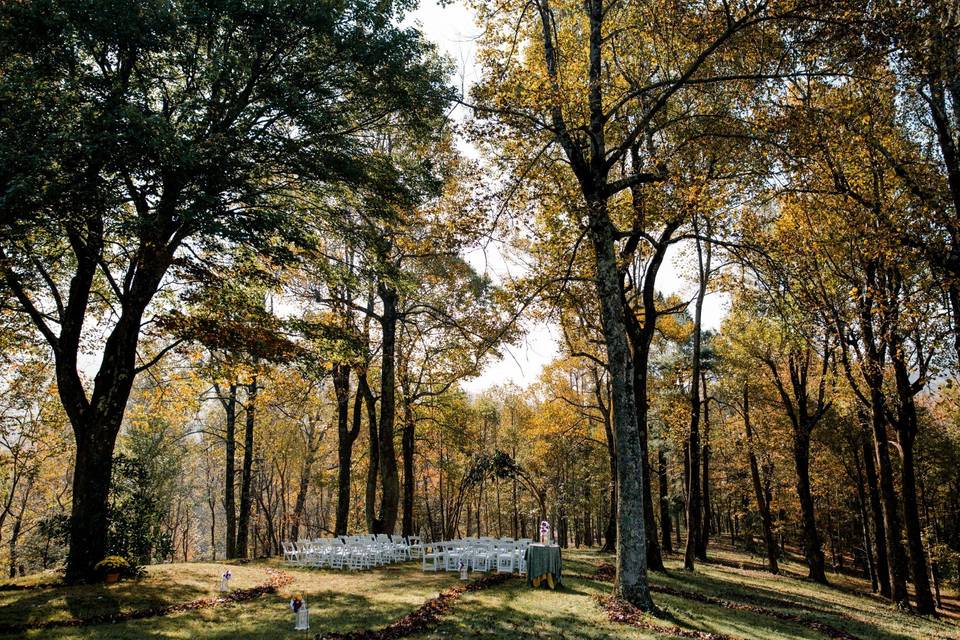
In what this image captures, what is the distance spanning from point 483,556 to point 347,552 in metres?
4.01

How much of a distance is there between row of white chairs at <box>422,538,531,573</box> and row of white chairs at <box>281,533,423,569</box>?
0.80 meters

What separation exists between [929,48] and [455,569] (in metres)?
14.3

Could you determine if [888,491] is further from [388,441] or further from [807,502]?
[388,441]

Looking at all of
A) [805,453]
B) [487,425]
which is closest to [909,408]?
[805,453]

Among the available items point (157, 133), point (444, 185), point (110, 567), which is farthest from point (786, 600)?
point (157, 133)

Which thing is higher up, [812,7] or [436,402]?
[812,7]

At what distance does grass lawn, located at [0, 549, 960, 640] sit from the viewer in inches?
305

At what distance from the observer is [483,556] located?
13414mm

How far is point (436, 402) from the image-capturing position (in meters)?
22.8

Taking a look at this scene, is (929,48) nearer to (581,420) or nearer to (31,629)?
(31,629)

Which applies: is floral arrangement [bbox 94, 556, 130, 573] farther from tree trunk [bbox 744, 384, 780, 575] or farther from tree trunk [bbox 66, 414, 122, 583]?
tree trunk [bbox 744, 384, 780, 575]

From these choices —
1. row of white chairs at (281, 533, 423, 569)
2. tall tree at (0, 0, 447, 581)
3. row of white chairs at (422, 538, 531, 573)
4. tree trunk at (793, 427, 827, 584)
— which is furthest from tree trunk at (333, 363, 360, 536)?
tree trunk at (793, 427, 827, 584)

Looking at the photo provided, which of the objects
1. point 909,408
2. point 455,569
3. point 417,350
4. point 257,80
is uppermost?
point 257,80

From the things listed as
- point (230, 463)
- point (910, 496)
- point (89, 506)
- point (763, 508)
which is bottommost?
point (763, 508)
